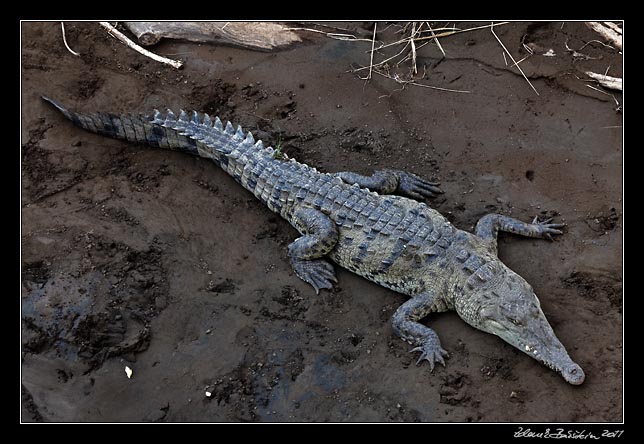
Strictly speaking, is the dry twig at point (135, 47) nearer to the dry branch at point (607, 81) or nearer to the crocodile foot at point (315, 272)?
the crocodile foot at point (315, 272)

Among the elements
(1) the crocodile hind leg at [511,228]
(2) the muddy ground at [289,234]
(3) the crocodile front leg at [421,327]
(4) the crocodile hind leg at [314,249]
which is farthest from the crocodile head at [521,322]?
(4) the crocodile hind leg at [314,249]

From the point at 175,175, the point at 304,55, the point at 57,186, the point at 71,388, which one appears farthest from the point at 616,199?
the point at 57,186

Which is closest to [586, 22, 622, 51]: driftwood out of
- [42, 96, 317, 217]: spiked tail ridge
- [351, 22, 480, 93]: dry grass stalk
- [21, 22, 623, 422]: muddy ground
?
[21, 22, 623, 422]: muddy ground

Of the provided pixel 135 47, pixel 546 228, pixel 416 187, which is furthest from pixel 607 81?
pixel 135 47

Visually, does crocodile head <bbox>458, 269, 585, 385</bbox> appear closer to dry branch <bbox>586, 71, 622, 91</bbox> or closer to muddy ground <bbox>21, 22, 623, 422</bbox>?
muddy ground <bbox>21, 22, 623, 422</bbox>

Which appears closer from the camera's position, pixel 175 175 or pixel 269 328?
pixel 269 328

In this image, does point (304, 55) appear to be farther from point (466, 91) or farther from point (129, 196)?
point (129, 196)
